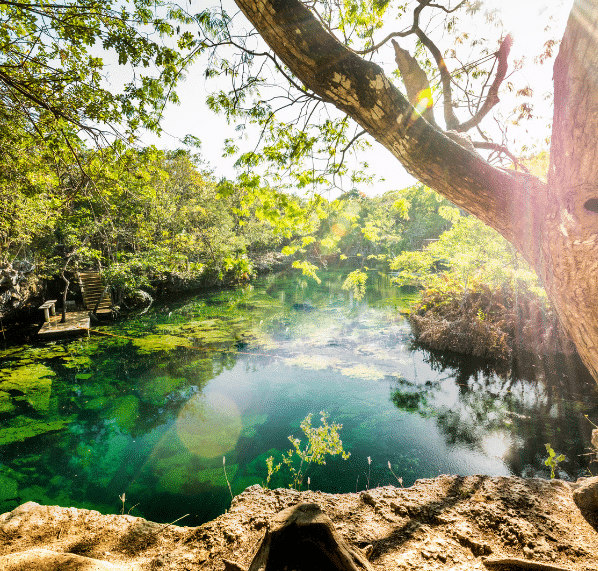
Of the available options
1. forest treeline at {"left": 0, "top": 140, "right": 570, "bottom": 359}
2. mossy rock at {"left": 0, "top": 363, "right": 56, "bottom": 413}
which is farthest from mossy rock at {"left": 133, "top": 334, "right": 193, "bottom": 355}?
forest treeline at {"left": 0, "top": 140, "right": 570, "bottom": 359}

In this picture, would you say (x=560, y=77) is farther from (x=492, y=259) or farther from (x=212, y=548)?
(x=492, y=259)

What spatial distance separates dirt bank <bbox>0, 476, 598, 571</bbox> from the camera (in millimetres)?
1541

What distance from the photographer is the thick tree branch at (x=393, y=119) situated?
4.71 ft

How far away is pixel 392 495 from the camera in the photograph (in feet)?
7.69

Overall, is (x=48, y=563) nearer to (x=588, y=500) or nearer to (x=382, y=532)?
(x=382, y=532)

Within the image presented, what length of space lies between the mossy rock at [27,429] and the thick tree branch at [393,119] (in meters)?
7.59

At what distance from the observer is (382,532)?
1.90 meters

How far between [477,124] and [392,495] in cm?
348

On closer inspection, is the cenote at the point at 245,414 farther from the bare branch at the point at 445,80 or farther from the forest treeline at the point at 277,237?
the bare branch at the point at 445,80


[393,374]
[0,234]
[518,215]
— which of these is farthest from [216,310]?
[518,215]

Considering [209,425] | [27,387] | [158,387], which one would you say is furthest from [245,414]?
[27,387]

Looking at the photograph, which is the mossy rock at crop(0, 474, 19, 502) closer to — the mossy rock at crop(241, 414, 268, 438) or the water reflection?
the mossy rock at crop(241, 414, 268, 438)

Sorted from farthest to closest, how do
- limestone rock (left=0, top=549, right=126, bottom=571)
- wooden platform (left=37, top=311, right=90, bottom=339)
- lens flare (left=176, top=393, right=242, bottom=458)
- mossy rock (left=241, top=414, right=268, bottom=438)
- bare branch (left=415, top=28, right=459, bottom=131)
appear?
wooden platform (left=37, top=311, right=90, bottom=339) → mossy rock (left=241, top=414, right=268, bottom=438) → lens flare (left=176, top=393, right=242, bottom=458) → bare branch (left=415, top=28, right=459, bottom=131) → limestone rock (left=0, top=549, right=126, bottom=571)

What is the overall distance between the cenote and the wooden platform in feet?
1.73
